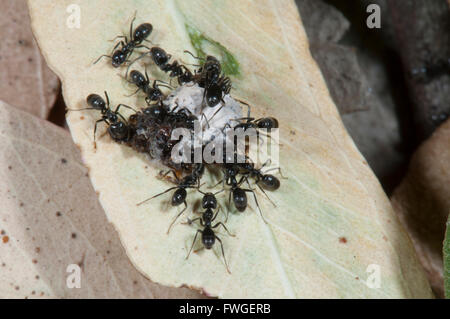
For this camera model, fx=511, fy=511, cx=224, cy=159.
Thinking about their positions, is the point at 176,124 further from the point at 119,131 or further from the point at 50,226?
the point at 50,226

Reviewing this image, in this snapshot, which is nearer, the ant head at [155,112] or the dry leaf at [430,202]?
the ant head at [155,112]

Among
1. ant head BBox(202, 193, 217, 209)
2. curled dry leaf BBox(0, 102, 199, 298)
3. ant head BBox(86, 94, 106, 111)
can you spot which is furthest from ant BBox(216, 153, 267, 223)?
curled dry leaf BBox(0, 102, 199, 298)

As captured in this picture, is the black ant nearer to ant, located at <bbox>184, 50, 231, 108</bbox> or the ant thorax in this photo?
the ant thorax

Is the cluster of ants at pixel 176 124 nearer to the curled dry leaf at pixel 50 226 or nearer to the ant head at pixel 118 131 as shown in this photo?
the ant head at pixel 118 131

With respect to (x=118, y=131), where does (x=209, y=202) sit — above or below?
below

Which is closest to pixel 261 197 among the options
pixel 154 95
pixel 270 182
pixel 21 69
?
pixel 270 182

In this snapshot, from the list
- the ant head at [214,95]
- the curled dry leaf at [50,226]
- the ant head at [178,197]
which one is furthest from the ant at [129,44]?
the ant head at [178,197]
